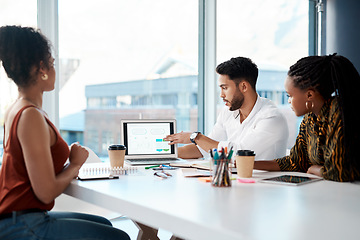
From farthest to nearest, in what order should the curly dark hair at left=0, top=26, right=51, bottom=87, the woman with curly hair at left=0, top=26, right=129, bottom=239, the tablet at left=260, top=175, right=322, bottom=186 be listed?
the tablet at left=260, top=175, right=322, bottom=186
the curly dark hair at left=0, top=26, right=51, bottom=87
the woman with curly hair at left=0, top=26, right=129, bottom=239

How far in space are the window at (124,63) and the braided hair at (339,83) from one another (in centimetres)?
200

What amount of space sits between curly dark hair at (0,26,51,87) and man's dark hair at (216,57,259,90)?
1448mm

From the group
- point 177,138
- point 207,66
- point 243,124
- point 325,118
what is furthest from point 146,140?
point 207,66

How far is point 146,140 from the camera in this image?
93.8 inches

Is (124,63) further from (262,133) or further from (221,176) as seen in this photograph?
(221,176)

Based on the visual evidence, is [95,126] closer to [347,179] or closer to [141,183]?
[141,183]

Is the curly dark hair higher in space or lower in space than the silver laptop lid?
higher

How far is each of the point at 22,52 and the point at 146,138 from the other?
3.43ft

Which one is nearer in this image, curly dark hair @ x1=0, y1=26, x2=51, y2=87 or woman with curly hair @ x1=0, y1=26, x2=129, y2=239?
woman with curly hair @ x1=0, y1=26, x2=129, y2=239

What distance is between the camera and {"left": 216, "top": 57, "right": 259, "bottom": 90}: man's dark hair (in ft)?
8.90

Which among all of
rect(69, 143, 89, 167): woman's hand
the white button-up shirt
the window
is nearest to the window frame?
the window

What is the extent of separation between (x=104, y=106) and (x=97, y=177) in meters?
1.95

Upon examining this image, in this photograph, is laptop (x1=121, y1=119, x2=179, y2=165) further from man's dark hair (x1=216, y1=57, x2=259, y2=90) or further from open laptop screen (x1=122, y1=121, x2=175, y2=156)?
man's dark hair (x1=216, y1=57, x2=259, y2=90)

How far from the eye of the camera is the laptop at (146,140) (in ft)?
7.77
